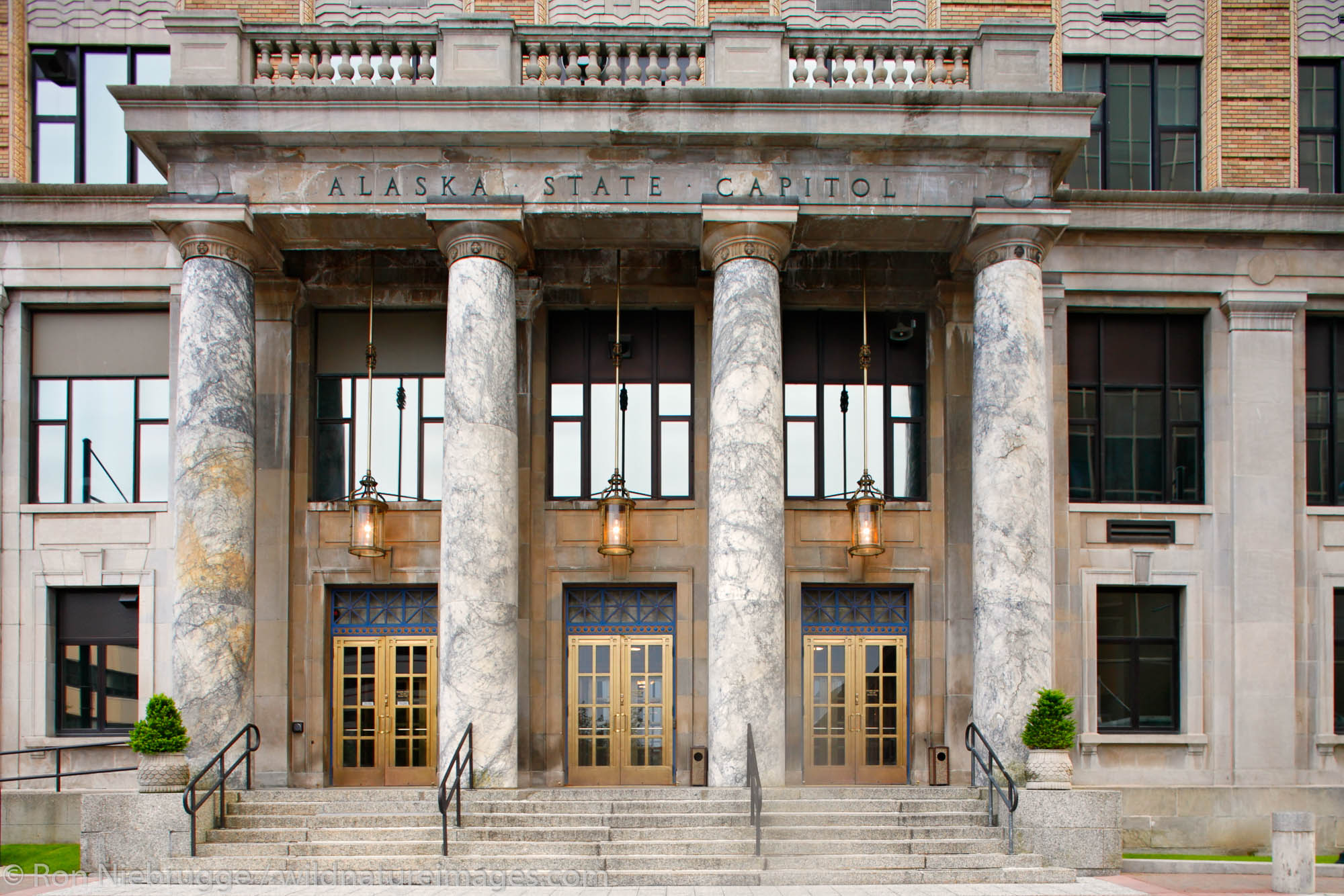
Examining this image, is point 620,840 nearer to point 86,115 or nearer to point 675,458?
point 675,458

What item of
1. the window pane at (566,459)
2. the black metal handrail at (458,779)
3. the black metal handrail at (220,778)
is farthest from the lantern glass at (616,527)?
the black metal handrail at (220,778)

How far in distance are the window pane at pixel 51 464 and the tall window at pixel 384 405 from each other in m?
4.04

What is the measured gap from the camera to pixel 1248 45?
18219mm

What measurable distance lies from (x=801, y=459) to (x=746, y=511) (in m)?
3.79

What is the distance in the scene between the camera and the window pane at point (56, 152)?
59.6 feet

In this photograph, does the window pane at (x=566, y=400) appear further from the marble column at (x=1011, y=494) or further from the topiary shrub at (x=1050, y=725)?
the topiary shrub at (x=1050, y=725)

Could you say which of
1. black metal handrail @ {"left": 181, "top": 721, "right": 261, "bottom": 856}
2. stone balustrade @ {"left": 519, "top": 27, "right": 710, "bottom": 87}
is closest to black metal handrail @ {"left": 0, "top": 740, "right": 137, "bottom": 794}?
black metal handrail @ {"left": 181, "top": 721, "right": 261, "bottom": 856}

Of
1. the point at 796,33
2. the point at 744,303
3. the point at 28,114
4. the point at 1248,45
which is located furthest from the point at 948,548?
the point at 28,114

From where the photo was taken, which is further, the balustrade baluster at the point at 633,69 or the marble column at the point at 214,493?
the balustrade baluster at the point at 633,69

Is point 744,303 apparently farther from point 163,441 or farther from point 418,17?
point 163,441

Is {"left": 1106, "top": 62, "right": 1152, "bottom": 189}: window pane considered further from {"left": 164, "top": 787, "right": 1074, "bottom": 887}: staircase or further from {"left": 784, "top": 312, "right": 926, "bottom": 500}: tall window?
{"left": 164, "top": 787, "right": 1074, "bottom": 887}: staircase

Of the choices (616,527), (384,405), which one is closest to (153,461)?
(384,405)

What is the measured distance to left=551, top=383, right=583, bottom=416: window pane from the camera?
1795cm

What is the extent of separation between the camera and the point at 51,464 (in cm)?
1788
